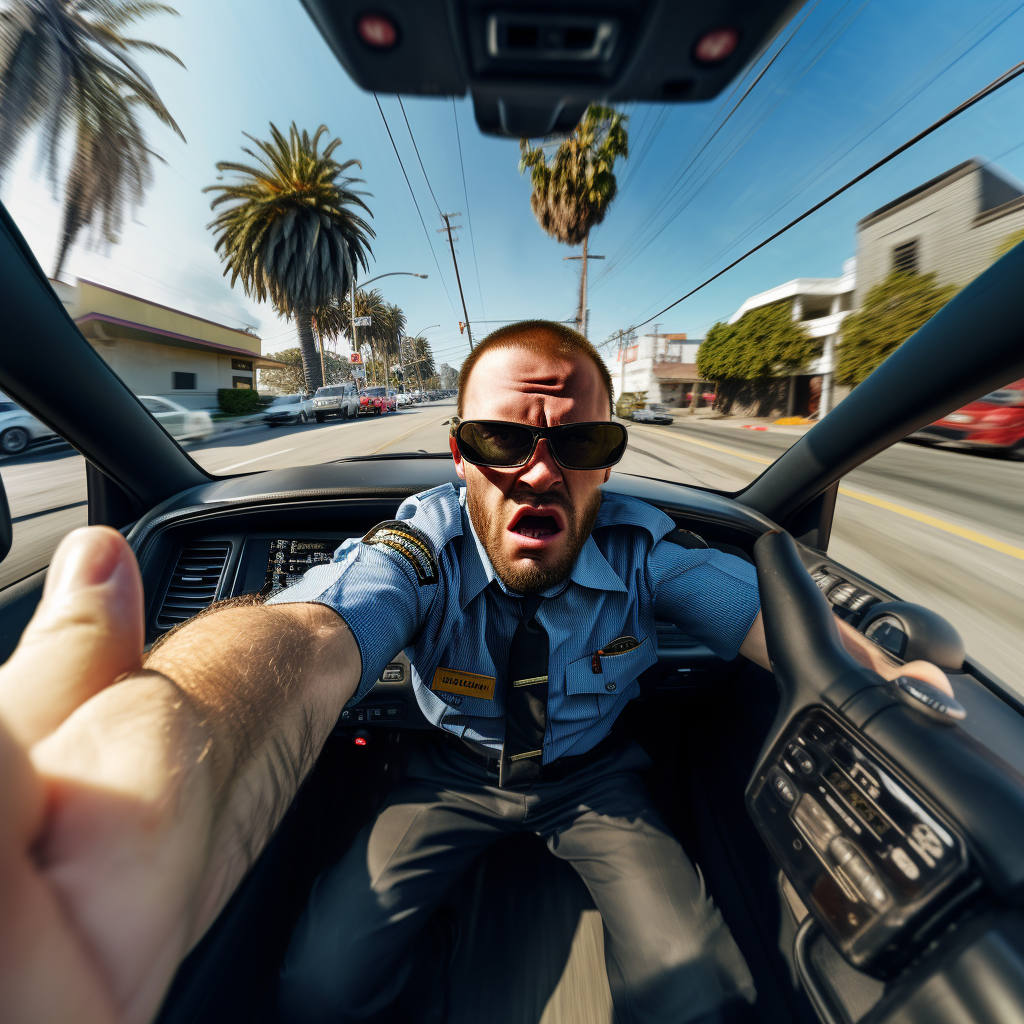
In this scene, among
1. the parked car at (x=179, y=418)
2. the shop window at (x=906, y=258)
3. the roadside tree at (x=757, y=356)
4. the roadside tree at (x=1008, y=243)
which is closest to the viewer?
the roadside tree at (x=1008, y=243)

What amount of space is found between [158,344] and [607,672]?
294 centimetres

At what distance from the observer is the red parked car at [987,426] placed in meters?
1.66

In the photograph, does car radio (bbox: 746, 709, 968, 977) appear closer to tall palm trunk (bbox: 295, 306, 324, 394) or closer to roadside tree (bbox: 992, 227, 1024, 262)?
roadside tree (bbox: 992, 227, 1024, 262)

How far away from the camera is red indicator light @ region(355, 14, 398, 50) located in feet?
3.98

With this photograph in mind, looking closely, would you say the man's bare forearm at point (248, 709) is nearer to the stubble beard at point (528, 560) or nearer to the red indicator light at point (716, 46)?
the stubble beard at point (528, 560)

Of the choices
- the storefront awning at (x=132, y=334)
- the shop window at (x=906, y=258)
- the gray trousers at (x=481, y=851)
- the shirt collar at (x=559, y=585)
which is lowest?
the gray trousers at (x=481, y=851)

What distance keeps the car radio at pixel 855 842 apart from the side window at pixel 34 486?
2497mm

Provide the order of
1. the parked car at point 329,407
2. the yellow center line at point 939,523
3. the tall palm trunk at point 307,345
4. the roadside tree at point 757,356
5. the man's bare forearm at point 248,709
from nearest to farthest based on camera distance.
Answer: the man's bare forearm at point 248,709
the yellow center line at point 939,523
the roadside tree at point 757,356
the parked car at point 329,407
the tall palm trunk at point 307,345

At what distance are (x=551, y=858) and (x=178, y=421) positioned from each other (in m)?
2.98

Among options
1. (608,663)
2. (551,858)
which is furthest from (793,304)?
(551,858)

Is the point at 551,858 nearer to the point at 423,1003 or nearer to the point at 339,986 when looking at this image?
the point at 423,1003

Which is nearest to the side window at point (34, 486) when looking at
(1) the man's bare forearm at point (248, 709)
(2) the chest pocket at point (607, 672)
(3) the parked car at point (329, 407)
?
(1) the man's bare forearm at point (248, 709)

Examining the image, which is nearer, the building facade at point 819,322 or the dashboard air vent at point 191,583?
the building facade at point 819,322

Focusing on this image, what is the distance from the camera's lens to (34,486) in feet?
6.89
